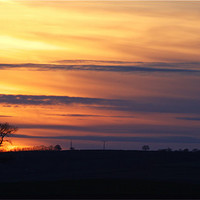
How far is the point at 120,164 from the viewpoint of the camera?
372 ft

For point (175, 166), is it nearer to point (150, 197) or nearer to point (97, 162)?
point (97, 162)

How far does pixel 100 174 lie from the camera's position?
313ft

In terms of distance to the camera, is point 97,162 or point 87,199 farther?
point 97,162

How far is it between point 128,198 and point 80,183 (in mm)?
15682

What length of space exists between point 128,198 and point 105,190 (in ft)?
25.6

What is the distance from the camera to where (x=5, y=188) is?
7144 centimetres

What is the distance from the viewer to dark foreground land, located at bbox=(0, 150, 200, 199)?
65500 mm

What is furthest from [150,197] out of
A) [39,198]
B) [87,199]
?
[39,198]

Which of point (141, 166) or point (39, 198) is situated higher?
point (141, 166)

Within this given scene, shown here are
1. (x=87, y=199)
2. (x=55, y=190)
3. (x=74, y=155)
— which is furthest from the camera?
(x=74, y=155)

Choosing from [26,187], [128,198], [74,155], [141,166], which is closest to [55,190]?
[26,187]

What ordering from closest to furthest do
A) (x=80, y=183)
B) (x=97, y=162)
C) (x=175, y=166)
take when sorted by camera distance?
(x=80, y=183)
(x=175, y=166)
(x=97, y=162)

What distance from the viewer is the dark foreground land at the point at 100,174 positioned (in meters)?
65.5

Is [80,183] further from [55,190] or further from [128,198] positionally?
[128,198]
